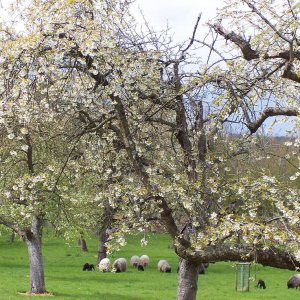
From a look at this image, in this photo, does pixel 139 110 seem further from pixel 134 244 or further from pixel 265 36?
pixel 134 244

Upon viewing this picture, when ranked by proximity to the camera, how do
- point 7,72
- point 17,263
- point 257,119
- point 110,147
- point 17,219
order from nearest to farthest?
1. point 7,72
2. point 257,119
3. point 110,147
4. point 17,219
5. point 17,263

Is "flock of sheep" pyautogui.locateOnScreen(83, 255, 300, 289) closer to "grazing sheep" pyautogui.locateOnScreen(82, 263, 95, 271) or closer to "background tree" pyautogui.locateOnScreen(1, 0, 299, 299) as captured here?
"grazing sheep" pyautogui.locateOnScreen(82, 263, 95, 271)

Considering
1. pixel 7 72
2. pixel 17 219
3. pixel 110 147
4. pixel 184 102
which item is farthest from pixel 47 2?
pixel 17 219

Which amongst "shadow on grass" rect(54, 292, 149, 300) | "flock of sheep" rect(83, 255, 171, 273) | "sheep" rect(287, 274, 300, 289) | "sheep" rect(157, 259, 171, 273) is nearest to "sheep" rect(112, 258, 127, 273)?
"flock of sheep" rect(83, 255, 171, 273)

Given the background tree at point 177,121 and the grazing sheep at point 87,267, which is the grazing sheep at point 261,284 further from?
the background tree at point 177,121

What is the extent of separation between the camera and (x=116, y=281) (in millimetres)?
30312

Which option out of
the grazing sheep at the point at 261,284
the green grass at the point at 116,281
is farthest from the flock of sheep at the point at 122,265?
the grazing sheep at the point at 261,284

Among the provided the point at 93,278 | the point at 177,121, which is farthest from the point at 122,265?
the point at 177,121

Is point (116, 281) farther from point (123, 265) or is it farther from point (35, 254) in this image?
point (35, 254)

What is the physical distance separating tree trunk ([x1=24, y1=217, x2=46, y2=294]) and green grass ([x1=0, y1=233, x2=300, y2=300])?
2.81 feet

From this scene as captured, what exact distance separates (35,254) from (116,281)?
889 centimetres

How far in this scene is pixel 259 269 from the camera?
39.5 meters

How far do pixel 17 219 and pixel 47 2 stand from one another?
13571mm

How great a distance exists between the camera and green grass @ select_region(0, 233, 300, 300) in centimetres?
2488
